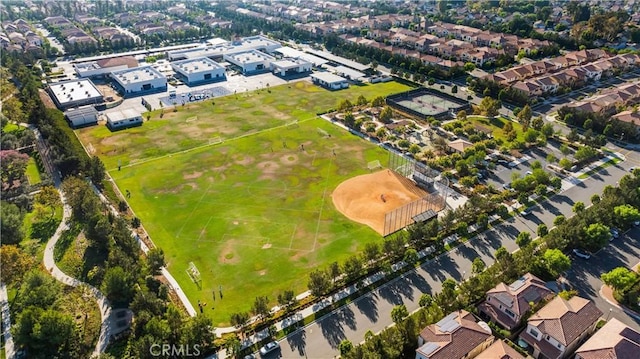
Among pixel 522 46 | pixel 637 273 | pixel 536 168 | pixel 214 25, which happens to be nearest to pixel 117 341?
pixel 637 273

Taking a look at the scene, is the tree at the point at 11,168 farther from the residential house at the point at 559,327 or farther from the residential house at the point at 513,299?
the residential house at the point at 559,327

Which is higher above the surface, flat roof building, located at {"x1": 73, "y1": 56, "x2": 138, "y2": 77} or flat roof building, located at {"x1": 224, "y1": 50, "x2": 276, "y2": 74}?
flat roof building, located at {"x1": 224, "y1": 50, "x2": 276, "y2": 74}

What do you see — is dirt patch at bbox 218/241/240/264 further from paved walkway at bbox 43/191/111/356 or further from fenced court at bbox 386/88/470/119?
fenced court at bbox 386/88/470/119

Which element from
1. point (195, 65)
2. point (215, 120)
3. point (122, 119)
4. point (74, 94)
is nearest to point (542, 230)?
point (215, 120)

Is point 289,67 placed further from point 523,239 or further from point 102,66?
point 523,239

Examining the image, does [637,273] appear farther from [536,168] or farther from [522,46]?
[522,46]

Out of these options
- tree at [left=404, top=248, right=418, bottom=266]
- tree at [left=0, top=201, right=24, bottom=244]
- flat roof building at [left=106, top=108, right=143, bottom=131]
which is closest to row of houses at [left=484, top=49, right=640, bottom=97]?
tree at [left=404, top=248, right=418, bottom=266]
